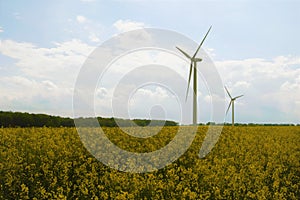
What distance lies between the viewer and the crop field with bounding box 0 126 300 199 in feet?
33.9

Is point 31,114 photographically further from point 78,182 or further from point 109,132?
point 78,182

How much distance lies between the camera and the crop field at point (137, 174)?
10.3 metres

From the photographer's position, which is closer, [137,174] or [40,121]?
[137,174]

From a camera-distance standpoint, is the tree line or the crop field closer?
the crop field

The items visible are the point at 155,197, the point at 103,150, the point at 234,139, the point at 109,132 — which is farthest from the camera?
the point at 234,139

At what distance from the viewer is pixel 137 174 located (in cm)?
1196

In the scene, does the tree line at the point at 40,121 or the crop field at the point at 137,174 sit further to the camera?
the tree line at the point at 40,121

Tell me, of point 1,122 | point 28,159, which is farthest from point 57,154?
point 1,122

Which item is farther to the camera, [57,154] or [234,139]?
[234,139]

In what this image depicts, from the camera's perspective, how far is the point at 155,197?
955cm

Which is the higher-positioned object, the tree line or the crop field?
the tree line

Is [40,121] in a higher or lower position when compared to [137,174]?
higher

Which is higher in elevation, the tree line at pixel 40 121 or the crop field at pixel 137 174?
the tree line at pixel 40 121

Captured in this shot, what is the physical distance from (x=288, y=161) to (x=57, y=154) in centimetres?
850
